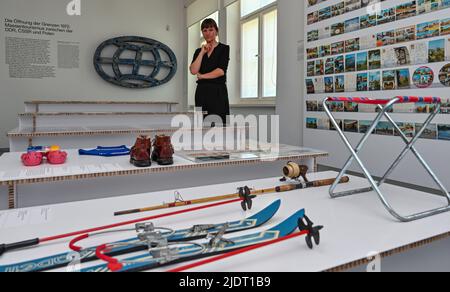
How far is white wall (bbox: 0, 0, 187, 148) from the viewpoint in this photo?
5.85 meters

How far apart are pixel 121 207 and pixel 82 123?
275 cm

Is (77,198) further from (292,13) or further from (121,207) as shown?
(292,13)

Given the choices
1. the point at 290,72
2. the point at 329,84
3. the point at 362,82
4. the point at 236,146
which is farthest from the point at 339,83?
the point at 236,146

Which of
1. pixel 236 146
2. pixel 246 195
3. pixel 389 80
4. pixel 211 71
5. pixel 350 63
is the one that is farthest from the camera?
pixel 211 71

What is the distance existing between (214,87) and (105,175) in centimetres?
193

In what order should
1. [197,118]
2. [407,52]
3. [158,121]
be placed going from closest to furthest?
[407,52], [197,118], [158,121]

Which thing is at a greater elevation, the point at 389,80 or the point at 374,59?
the point at 374,59

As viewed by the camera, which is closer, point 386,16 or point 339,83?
point 386,16

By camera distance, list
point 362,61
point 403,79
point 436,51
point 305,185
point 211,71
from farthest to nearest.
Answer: point 211,71
point 362,61
point 403,79
point 436,51
point 305,185

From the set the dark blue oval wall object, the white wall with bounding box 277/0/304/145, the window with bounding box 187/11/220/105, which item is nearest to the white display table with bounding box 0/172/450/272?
the white wall with bounding box 277/0/304/145

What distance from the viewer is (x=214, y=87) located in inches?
122

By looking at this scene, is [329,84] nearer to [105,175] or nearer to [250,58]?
[105,175]

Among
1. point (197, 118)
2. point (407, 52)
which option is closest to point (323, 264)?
point (407, 52)

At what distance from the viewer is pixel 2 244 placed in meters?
0.64
